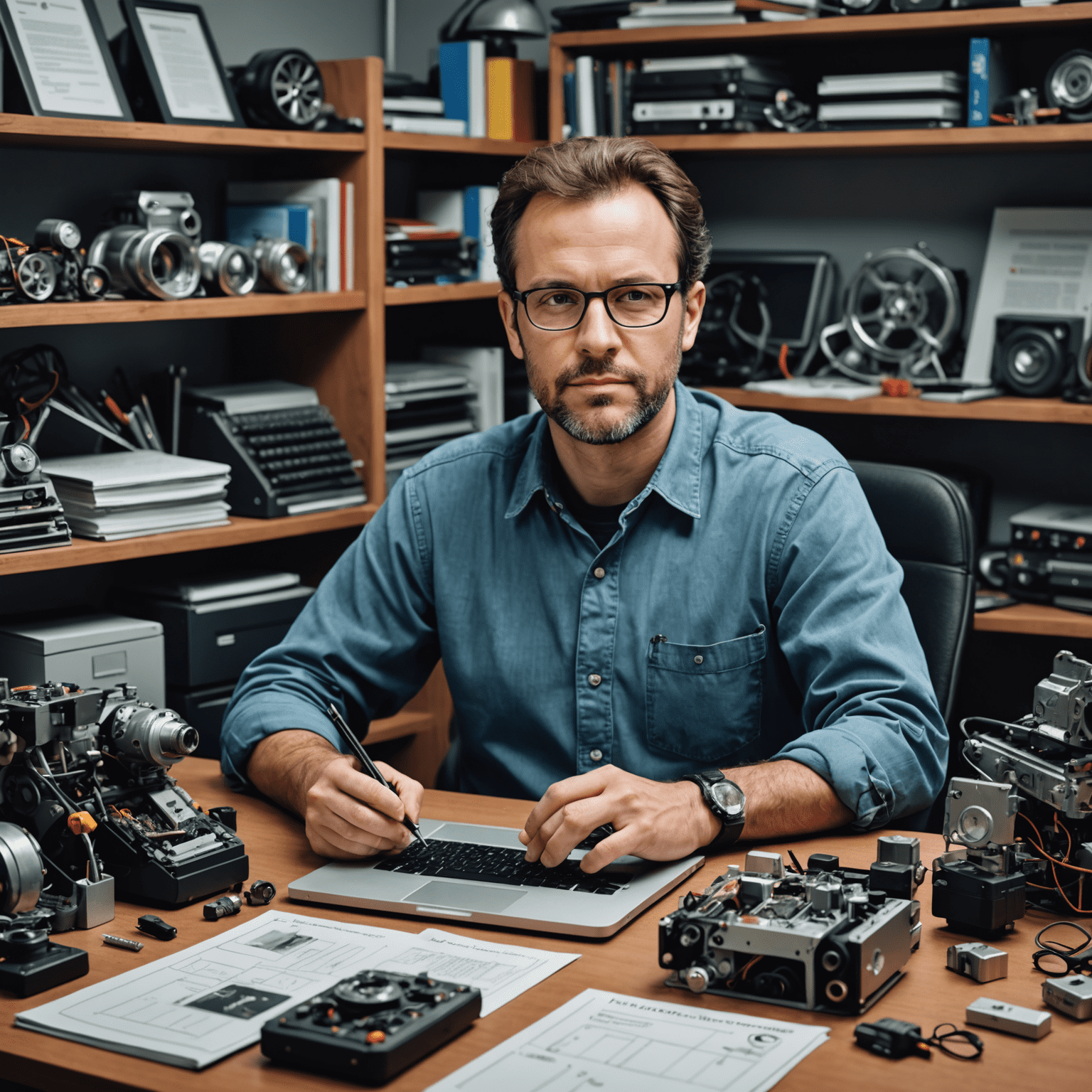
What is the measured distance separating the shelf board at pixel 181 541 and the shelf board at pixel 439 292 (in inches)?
18.1

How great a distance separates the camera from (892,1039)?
1.04m

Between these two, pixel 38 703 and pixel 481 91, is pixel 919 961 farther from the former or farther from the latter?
pixel 481 91

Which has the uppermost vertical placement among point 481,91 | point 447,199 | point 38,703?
point 481,91

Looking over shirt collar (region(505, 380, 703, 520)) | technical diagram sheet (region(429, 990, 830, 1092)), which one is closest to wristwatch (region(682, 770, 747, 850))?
technical diagram sheet (region(429, 990, 830, 1092))

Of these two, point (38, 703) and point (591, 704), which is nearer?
point (38, 703)

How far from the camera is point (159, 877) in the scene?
52.7 inches

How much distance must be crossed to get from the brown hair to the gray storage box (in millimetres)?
1114

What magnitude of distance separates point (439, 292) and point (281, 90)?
1.90 feet

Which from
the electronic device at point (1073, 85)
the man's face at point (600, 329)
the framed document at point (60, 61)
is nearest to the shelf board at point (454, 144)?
the framed document at point (60, 61)

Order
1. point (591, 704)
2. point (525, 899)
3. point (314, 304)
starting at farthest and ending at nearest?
1. point (314, 304)
2. point (591, 704)
3. point (525, 899)

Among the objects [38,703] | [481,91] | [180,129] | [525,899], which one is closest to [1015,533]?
[481,91]

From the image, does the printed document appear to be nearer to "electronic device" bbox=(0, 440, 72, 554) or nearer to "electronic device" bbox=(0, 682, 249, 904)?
"electronic device" bbox=(0, 682, 249, 904)

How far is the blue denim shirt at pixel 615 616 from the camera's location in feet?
5.61

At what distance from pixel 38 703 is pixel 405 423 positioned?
81.5 inches
